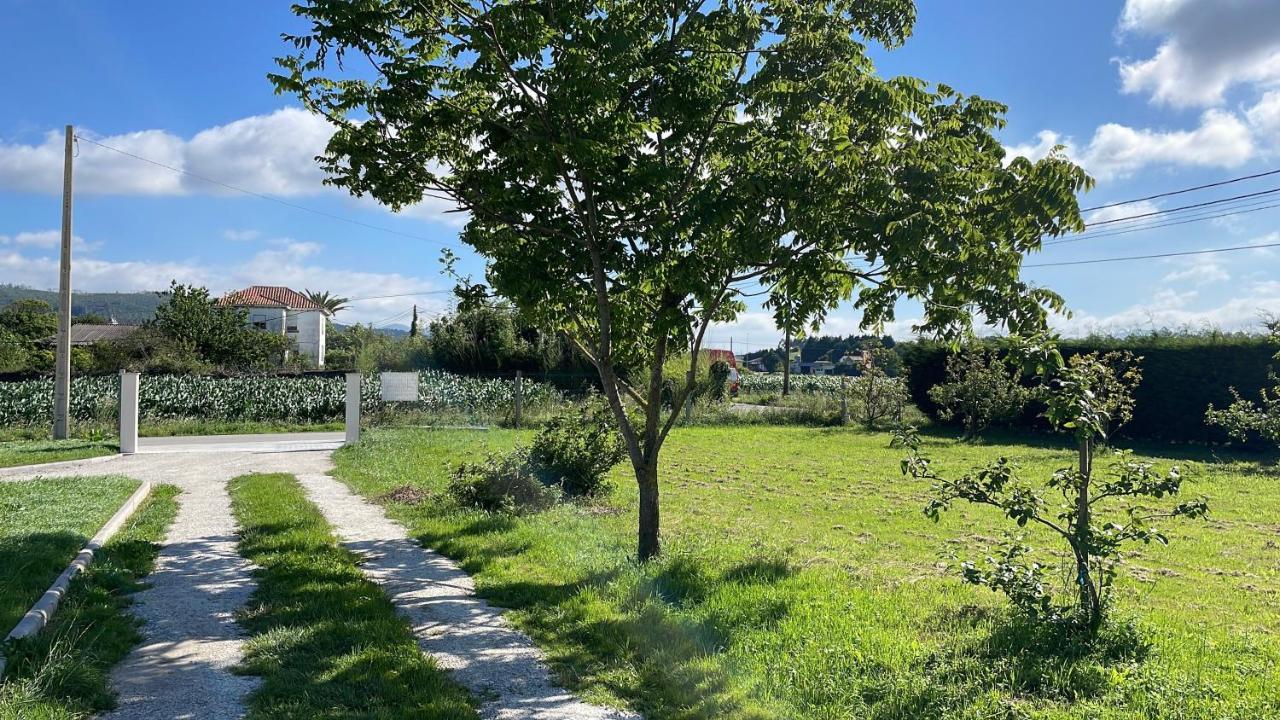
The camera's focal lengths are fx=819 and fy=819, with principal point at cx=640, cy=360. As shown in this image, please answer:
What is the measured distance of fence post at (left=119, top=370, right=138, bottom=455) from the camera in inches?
648

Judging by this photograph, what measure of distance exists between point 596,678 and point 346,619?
6.15ft

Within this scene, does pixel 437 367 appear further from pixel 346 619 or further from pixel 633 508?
pixel 346 619

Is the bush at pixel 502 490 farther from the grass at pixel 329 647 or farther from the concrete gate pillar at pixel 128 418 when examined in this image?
the concrete gate pillar at pixel 128 418

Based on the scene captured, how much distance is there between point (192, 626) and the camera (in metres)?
5.31

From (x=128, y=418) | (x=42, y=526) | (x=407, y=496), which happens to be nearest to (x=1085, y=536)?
(x=407, y=496)

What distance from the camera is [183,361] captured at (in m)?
27.4

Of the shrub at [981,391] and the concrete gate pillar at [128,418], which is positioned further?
the shrub at [981,391]

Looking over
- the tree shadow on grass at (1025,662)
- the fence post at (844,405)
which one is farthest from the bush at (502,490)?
the fence post at (844,405)

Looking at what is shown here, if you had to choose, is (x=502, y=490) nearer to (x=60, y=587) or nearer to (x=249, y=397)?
(x=60, y=587)

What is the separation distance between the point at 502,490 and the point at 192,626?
4519 millimetres

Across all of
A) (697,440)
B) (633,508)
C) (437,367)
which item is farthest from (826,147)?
(437,367)

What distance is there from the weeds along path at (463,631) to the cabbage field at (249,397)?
14.2 meters

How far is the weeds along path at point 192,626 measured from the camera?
4.05 meters

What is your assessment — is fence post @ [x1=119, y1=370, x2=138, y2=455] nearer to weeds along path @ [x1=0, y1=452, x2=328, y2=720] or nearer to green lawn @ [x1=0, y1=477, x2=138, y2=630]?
green lawn @ [x1=0, y1=477, x2=138, y2=630]
